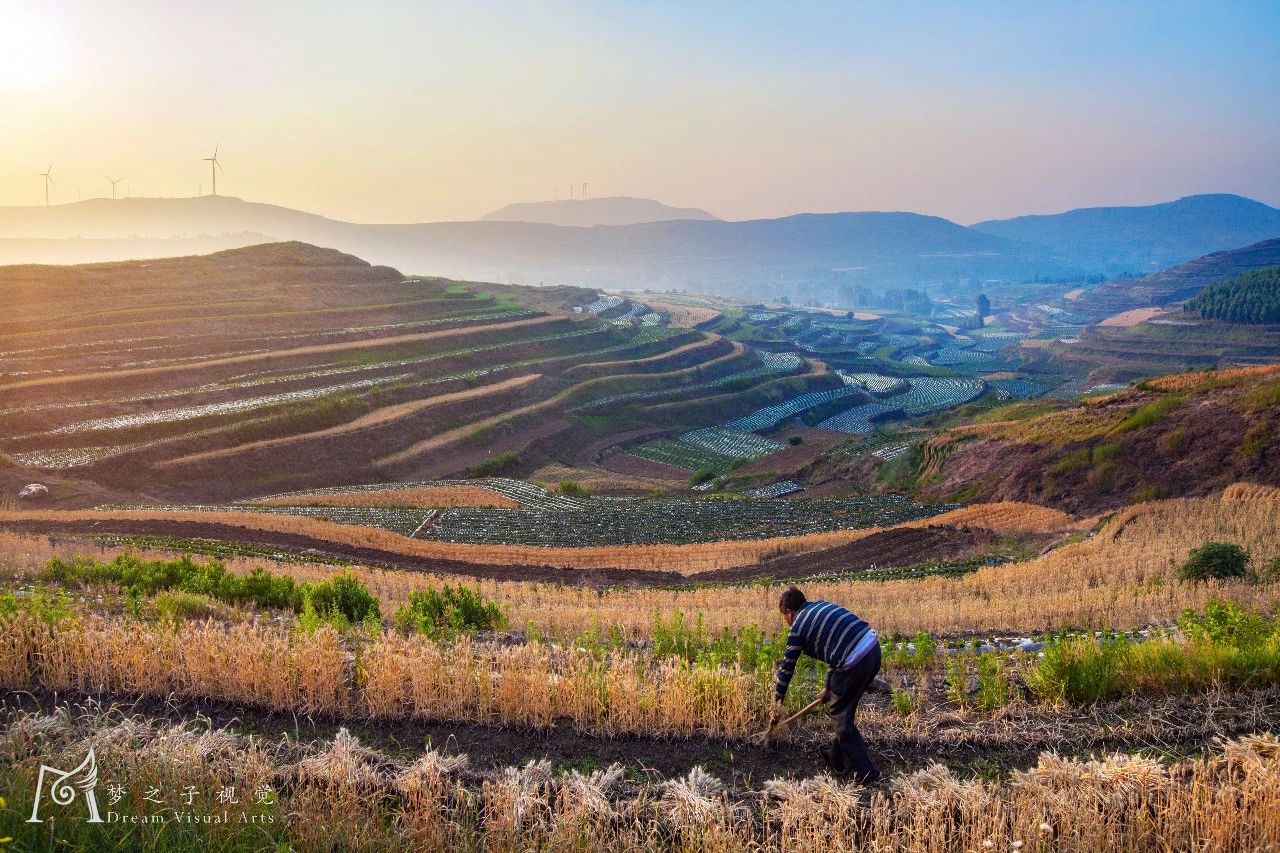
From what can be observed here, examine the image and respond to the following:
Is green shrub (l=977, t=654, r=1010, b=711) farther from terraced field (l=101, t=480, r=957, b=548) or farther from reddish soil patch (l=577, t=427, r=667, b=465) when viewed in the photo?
reddish soil patch (l=577, t=427, r=667, b=465)

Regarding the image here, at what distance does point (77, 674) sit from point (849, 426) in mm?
101479

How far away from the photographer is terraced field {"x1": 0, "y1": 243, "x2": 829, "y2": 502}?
5894 centimetres

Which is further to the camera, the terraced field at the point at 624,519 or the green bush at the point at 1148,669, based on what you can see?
the terraced field at the point at 624,519

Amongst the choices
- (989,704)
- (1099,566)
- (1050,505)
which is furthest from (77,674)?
(1050,505)

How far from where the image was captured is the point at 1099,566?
2202 centimetres

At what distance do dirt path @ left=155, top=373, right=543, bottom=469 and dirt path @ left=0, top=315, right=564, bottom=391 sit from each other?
1302 cm

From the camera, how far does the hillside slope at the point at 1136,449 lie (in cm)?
3278

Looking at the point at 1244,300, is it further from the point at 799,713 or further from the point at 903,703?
the point at 799,713

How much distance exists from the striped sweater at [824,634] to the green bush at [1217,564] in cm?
1366

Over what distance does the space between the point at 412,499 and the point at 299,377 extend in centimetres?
3286

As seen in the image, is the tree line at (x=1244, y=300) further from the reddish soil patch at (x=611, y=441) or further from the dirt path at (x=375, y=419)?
the dirt path at (x=375, y=419)

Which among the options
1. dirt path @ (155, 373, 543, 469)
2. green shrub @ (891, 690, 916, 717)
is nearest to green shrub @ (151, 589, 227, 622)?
green shrub @ (891, 690, 916, 717)

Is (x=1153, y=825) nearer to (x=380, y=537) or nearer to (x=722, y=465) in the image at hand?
(x=380, y=537)

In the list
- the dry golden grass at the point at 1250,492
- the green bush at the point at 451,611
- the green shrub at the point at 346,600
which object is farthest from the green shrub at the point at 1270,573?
the green shrub at the point at 346,600
